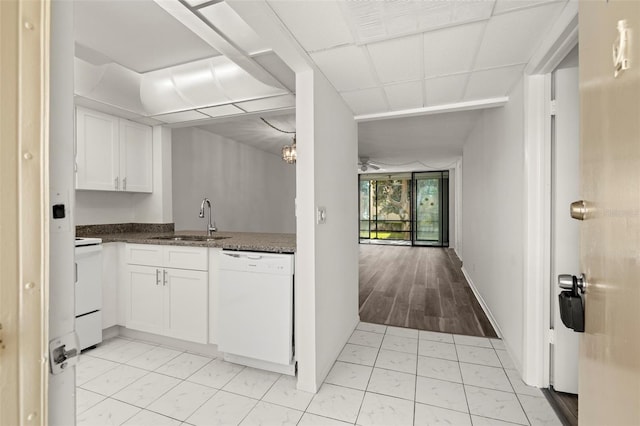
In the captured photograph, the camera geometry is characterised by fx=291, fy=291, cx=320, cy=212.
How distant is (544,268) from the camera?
1.94 metres

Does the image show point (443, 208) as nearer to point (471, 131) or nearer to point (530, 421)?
point (471, 131)

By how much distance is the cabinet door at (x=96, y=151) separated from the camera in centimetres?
281

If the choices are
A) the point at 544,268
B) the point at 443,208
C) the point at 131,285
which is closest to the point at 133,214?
the point at 131,285

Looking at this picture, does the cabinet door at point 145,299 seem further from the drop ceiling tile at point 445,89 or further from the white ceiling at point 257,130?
the drop ceiling tile at point 445,89

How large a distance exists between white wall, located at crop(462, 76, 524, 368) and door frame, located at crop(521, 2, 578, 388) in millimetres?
101

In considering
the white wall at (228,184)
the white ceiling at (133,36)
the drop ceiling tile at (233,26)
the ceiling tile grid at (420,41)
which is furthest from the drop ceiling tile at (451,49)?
the white wall at (228,184)

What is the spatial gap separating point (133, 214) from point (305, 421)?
3.19 meters

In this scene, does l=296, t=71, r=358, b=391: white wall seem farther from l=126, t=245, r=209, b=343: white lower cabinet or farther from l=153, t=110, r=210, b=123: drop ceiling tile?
l=153, t=110, r=210, b=123: drop ceiling tile

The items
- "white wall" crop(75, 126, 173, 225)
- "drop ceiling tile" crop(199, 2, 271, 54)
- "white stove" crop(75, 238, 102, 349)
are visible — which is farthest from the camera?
"white wall" crop(75, 126, 173, 225)

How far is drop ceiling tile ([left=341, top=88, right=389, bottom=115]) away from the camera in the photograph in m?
2.43

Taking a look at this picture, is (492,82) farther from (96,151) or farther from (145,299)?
(96,151)

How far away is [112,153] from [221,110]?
132cm

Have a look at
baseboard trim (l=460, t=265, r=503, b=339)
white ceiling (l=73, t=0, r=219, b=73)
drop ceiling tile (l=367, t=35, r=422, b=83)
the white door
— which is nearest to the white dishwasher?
drop ceiling tile (l=367, t=35, r=422, b=83)

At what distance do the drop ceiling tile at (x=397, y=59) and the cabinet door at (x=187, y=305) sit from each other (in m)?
2.08
